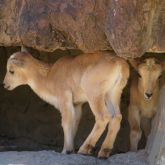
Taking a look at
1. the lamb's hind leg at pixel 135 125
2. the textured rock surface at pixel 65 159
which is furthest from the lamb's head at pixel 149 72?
the textured rock surface at pixel 65 159

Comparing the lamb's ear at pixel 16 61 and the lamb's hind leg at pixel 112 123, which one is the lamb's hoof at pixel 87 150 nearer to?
the lamb's hind leg at pixel 112 123

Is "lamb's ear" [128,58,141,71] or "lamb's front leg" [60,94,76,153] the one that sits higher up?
"lamb's ear" [128,58,141,71]

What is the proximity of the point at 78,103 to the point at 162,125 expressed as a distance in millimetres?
1768

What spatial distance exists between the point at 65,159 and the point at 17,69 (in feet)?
5.86

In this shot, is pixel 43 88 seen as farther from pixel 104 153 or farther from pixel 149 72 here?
pixel 149 72

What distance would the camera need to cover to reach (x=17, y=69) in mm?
9602

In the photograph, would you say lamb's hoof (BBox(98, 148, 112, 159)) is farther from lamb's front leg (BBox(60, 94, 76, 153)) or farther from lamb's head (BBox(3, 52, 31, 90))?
lamb's head (BBox(3, 52, 31, 90))

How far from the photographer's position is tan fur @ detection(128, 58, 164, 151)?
29.6 ft

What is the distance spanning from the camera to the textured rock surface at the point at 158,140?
7764 mm

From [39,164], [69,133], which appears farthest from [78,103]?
[39,164]

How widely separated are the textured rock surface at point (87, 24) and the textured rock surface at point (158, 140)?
974 millimetres

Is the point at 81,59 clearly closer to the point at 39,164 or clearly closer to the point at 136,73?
the point at 136,73

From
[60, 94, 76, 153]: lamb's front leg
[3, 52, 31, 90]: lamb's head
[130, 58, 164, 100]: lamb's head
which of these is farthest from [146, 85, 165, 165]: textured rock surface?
[3, 52, 31, 90]: lamb's head

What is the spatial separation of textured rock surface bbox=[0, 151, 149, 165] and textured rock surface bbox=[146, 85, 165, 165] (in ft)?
0.73
